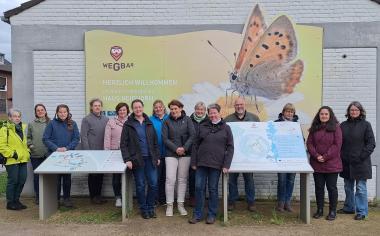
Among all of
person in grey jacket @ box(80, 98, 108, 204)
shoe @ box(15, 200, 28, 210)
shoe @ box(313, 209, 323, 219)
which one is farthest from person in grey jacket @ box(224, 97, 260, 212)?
shoe @ box(15, 200, 28, 210)

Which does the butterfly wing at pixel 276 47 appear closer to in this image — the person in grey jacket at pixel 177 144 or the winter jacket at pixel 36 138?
the person in grey jacket at pixel 177 144

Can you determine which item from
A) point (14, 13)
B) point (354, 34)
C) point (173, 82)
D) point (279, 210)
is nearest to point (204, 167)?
point (279, 210)

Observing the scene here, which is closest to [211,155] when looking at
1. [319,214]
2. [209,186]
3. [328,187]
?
[209,186]

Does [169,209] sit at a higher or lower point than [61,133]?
lower

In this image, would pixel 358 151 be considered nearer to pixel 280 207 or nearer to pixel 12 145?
pixel 280 207

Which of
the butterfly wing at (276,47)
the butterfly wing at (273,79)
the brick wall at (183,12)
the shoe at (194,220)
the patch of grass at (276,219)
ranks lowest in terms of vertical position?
the patch of grass at (276,219)

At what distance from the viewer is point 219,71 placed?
331 inches

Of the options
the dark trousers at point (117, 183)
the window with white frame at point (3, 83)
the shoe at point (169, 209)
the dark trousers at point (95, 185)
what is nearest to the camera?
the shoe at point (169, 209)

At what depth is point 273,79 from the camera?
27.6 feet

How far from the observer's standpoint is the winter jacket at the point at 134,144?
22.3ft

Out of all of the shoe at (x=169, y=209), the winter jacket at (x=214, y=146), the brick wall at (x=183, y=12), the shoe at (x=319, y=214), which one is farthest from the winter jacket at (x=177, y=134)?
the brick wall at (x=183, y=12)

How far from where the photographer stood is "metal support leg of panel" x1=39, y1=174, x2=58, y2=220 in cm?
694

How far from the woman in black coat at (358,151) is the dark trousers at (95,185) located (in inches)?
163

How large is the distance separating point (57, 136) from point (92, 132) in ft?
1.92
